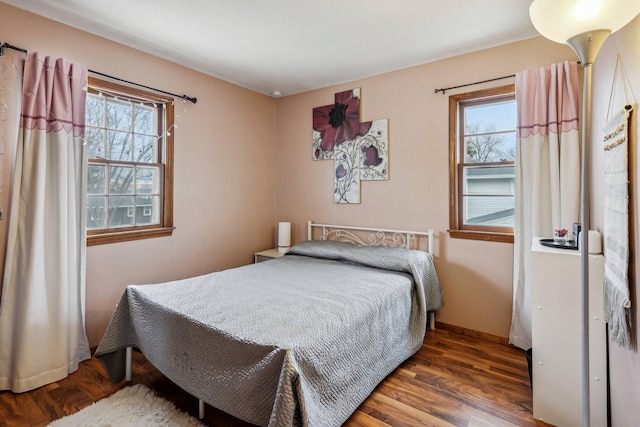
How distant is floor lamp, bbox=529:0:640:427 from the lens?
1101 mm

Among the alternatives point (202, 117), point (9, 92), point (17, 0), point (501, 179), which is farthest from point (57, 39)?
point (501, 179)

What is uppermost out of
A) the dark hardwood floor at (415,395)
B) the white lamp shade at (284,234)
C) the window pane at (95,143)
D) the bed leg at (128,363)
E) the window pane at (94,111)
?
the window pane at (94,111)

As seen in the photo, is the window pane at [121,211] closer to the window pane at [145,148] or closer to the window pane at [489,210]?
the window pane at [145,148]

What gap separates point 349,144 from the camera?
3551 mm

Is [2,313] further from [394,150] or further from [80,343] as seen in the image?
[394,150]

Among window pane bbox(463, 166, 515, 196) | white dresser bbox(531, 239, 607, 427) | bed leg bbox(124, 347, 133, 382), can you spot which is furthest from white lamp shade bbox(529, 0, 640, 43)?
bed leg bbox(124, 347, 133, 382)

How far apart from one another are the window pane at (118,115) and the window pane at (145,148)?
0.43 ft

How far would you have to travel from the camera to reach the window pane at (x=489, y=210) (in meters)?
2.78

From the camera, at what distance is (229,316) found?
68.7 inches

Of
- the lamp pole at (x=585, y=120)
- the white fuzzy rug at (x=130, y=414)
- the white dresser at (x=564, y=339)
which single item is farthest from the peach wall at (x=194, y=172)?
the lamp pole at (x=585, y=120)

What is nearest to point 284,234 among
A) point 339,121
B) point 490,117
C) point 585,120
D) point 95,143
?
point 339,121

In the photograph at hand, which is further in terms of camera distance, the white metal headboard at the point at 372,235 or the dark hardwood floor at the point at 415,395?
the white metal headboard at the point at 372,235

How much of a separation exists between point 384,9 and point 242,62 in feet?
4.85

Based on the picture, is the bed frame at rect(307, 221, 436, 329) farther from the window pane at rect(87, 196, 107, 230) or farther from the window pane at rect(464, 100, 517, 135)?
the window pane at rect(87, 196, 107, 230)
